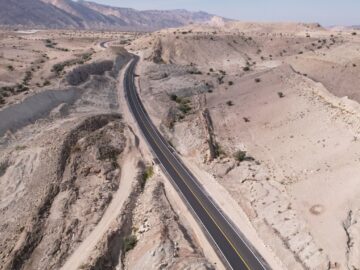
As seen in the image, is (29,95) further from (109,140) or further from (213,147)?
(213,147)

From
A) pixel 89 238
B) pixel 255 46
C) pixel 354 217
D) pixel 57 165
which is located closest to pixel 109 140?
pixel 57 165

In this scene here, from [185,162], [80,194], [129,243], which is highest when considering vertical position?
[185,162]

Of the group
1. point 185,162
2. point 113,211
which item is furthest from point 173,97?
point 113,211

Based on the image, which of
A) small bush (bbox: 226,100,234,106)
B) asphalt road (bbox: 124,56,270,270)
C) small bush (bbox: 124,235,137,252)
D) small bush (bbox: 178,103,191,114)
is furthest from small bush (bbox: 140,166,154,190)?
small bush (bbox: 226,100,234,106)

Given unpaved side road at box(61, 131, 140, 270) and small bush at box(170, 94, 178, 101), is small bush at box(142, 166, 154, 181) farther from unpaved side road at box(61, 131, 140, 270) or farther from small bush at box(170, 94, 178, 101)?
small bush at box(170, 94, 178, 101)

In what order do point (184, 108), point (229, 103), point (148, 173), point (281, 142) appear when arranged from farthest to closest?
point (184, 108) → point (229, 103) → point (281, 142) → point (148, 173)

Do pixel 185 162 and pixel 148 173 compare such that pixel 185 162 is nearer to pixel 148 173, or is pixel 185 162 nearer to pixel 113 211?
pixel 148 173

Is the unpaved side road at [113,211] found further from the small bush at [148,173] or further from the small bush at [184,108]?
the small bush at [184,108]
